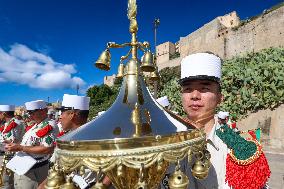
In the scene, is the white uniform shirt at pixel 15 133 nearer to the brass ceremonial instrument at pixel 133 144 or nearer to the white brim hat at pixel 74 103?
the white brim hat at pixel 74 103

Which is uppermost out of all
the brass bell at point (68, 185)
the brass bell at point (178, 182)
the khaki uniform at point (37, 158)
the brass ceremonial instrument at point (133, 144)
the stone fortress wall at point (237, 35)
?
the stone fortress wall at point (237, 35)

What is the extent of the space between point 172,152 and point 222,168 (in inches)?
41.5

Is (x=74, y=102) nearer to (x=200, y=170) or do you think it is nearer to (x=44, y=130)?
(x=44, y=130)

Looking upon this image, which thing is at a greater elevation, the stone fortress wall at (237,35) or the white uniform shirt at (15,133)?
the stone fortress wall at (237,35)

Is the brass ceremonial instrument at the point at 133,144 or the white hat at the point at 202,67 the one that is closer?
the brass ceremonial instrument at the point at 133,144

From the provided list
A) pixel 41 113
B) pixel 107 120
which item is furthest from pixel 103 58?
pixel 41 113

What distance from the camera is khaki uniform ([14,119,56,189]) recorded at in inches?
215

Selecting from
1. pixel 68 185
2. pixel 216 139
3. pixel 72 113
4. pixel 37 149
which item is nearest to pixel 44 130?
pixel 37 149

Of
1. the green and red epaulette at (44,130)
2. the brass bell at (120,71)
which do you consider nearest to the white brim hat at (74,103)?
the green and red epaulette at (44,130)

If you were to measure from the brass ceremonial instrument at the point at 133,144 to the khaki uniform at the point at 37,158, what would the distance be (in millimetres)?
4473

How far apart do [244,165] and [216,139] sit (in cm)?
26

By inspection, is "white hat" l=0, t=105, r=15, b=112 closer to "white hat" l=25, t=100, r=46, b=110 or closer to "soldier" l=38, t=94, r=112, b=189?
"white hat" l=25, t=100, r=46, b=110

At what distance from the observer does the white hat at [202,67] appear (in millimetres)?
2066

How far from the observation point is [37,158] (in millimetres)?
5602
